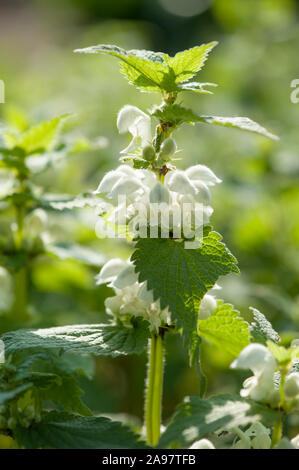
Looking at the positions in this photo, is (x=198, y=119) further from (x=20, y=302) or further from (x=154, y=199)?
(x=20, y=302)

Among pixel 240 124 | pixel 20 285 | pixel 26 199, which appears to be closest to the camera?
pixel 240 124

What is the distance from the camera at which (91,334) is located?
1.42 m

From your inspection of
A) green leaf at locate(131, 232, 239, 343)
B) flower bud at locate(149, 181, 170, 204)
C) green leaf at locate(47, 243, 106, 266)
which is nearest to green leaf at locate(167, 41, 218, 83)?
flower bud at locate(149, 181, 170, 204)

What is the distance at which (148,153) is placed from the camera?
1.32m

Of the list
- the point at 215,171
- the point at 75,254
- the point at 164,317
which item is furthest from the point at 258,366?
the point at 215,171

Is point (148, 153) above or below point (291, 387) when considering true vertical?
above

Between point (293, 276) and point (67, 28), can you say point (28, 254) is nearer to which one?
point (293, 276)

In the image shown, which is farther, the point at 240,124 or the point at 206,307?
the point at 206,307

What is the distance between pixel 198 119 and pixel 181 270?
307 millimetres

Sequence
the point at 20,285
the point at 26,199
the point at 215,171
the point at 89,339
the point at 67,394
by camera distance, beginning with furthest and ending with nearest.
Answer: the point at 215,171 → the point at 20,285 → the point at 26,199 → the point at 67,394 → the point at 89,339

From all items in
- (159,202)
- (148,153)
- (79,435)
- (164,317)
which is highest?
(148,153)

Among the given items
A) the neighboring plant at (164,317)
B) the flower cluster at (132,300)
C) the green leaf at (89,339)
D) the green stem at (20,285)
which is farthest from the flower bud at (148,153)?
the green stem at (20,285)
